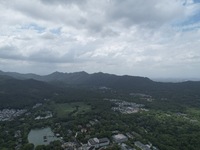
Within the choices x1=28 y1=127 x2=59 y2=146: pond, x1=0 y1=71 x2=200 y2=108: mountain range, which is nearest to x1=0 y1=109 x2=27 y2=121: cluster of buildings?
x1=0 y1=71 x2=200 y2=108: mountain range

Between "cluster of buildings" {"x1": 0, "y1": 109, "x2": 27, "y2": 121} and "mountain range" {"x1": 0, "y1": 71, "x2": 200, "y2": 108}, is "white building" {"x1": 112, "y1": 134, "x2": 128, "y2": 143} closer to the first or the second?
"cluster of buildings" {"x1": 0, "y1": 109, "x2": 27, "y2": 121}

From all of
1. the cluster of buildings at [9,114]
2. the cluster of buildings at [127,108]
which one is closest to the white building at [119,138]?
the cluster of buildings at [127,108]

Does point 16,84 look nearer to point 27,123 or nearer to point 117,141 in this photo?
point 27,123

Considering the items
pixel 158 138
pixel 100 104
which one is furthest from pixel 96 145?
pixel 100 104

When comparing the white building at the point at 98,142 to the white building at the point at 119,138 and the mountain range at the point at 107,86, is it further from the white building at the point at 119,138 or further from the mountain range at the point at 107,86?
the mountain range at the point at 107,86

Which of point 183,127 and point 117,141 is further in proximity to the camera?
point 183,127

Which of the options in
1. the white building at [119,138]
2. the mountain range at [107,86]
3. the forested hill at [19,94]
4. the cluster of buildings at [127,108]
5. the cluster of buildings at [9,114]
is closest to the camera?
the white building at [119,138]
